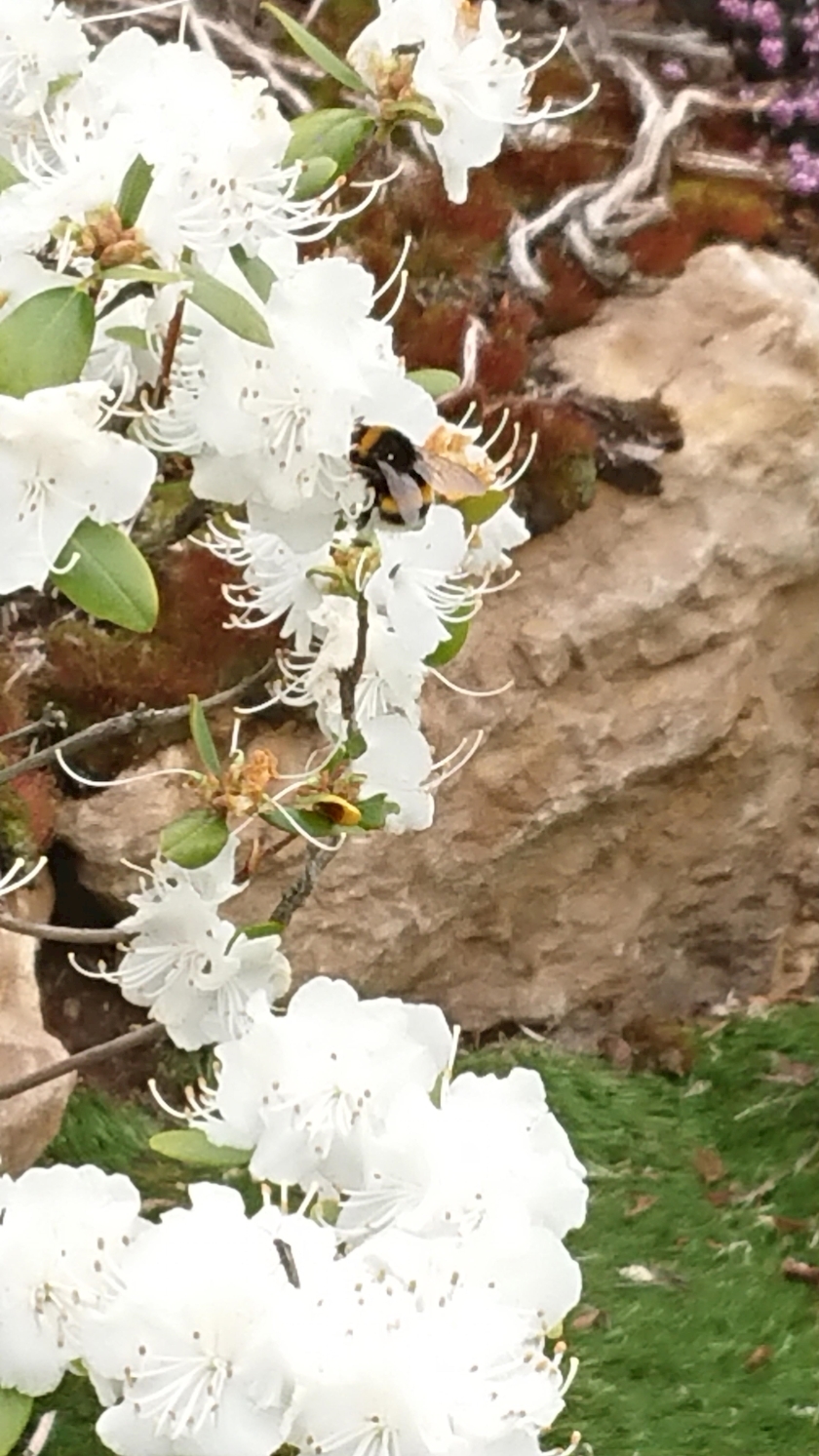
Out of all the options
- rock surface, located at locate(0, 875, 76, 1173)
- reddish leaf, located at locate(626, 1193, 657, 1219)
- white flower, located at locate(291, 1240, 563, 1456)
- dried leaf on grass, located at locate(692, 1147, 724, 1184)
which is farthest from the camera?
dried leaf on grass, located at locate(692, 1147, 724, 1184)

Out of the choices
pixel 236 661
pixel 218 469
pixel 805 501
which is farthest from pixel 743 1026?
pixel 218 469

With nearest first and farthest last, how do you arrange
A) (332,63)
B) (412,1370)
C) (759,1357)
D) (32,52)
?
(412,1370)
(32,52)
(332,63)
(759,1357)

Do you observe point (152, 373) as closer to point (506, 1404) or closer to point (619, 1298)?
point (506, 1404)

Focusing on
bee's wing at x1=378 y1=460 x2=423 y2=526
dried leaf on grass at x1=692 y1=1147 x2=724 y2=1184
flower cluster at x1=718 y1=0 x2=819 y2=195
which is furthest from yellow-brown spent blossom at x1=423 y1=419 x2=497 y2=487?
flower cluster at x1=718 y1=0 x2=819 y2=195

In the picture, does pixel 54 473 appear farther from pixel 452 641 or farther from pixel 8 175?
pixel 452 641

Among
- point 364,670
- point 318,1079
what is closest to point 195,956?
point 364,670

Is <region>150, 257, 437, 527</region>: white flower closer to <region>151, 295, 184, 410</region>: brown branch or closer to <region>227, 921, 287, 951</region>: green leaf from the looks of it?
<region>151, 295, 184, 410</region>: brown branch
